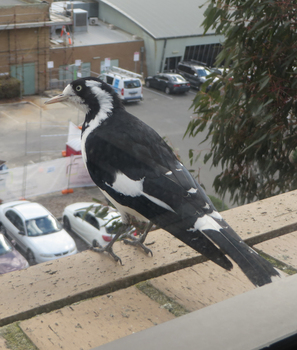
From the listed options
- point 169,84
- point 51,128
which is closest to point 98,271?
point 51,128

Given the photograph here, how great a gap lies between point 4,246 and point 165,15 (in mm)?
2662

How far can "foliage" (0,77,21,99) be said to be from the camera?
2.74 meters

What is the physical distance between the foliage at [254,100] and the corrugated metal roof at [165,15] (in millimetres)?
1974

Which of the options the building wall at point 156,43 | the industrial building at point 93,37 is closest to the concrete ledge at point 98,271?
the industrial building at point 93,37

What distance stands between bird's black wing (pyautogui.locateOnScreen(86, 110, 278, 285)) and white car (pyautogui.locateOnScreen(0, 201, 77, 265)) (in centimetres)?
229

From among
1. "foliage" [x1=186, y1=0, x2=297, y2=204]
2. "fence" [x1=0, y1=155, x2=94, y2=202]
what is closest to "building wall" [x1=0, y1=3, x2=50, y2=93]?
"fence" [x1=0, y1=155, x2=94, y2=202]

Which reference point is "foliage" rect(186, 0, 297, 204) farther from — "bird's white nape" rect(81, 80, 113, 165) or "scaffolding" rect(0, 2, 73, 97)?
"scaffolding" rect(0, 2, 73, 97)

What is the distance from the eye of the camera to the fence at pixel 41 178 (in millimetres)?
4023

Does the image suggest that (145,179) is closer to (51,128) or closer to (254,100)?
(254,100)

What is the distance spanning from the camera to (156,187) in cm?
90

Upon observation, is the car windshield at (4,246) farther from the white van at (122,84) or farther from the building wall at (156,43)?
the building wall at (156,43)

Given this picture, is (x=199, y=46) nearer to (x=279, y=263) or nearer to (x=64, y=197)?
(x=64, y=197)

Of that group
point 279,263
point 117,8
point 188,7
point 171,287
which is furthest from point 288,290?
point 117,8

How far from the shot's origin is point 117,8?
4.35 m
